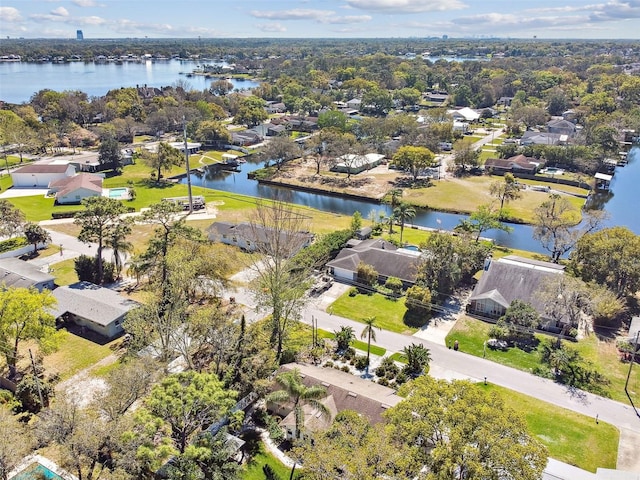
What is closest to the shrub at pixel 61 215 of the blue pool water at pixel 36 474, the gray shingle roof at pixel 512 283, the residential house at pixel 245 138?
the blue pool water at pixel 36 474

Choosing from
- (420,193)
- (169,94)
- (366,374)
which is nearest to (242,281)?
(366,374)

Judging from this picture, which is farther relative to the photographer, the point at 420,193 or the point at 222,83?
the point at 222,83

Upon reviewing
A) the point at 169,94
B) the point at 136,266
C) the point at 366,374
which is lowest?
the point at 366,374

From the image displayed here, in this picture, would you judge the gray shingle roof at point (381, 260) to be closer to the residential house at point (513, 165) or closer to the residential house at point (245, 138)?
the residential house at point (513, 165)

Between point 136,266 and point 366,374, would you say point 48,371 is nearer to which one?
point 136,266

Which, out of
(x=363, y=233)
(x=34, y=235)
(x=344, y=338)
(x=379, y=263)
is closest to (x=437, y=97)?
(x=363, y=233)

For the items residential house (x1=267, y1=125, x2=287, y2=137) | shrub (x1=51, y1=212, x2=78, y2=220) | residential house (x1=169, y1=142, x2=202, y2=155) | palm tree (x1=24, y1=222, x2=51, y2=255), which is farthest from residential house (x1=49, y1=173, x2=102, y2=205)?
residential house (x1=267, y1=125, x2=287, y2=137)

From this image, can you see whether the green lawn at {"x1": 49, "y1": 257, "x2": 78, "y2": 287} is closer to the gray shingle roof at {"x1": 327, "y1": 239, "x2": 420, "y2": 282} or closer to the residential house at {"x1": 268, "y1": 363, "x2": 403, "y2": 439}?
the gray shingle roof at {"x1": 327, "y1": 239, "x2": 420, "y2": 282}
